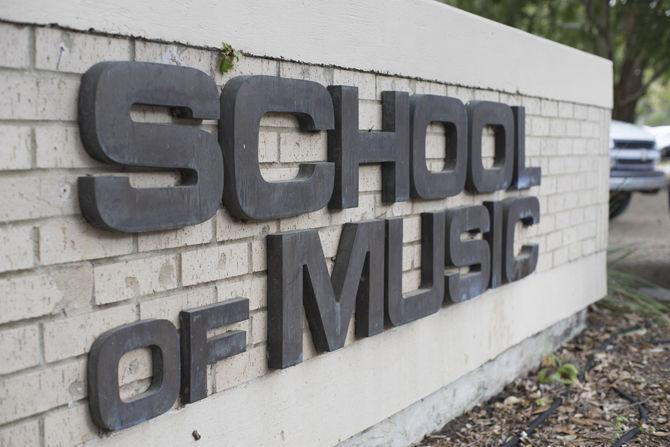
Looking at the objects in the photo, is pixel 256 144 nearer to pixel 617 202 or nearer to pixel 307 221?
pixel 307 221

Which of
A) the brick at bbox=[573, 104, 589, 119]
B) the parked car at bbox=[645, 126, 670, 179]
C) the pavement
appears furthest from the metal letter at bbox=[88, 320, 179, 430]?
the parked car at bbox=[645, 126, 670, 179]

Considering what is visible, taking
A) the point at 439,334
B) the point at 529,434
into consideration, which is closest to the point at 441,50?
the point at 439,334

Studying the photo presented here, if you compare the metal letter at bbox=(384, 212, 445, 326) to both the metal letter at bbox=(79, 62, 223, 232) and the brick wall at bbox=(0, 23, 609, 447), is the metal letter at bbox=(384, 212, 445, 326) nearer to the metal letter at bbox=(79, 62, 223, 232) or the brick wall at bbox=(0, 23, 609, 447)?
the brick wall at bbox=(0, 23, 609, 447)

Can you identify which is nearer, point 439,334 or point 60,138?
point 60,138

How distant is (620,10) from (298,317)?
40.2 feet

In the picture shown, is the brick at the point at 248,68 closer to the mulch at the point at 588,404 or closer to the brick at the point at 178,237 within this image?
the brick at the point at 178,237

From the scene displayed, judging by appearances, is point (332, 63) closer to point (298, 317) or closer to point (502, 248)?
point (298, 317)

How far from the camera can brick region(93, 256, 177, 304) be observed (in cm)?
251

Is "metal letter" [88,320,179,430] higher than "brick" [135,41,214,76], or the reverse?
"brick" [135,41,214,76]

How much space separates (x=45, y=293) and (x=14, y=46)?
0.67 m

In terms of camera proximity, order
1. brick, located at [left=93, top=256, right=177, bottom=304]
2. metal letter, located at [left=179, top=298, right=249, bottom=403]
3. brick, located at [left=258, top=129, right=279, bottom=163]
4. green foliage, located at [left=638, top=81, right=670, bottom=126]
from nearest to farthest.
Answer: brick, located at [left=93, top=256, right=177, bottom=304]
metal letter, located at [left=179, top=298, right=249, bottom=403]
brick, located at [left=258, top=129, right=279, bottom=163]
green foliage, located at [left=638, top=81, right=670, bottom=126]

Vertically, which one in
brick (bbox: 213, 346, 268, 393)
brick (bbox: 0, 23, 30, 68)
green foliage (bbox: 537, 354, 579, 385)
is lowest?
green foliage (bbox: 537, 354, 579, 385)

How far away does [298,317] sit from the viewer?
3.28 meters

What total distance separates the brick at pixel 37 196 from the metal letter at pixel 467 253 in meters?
2.39
